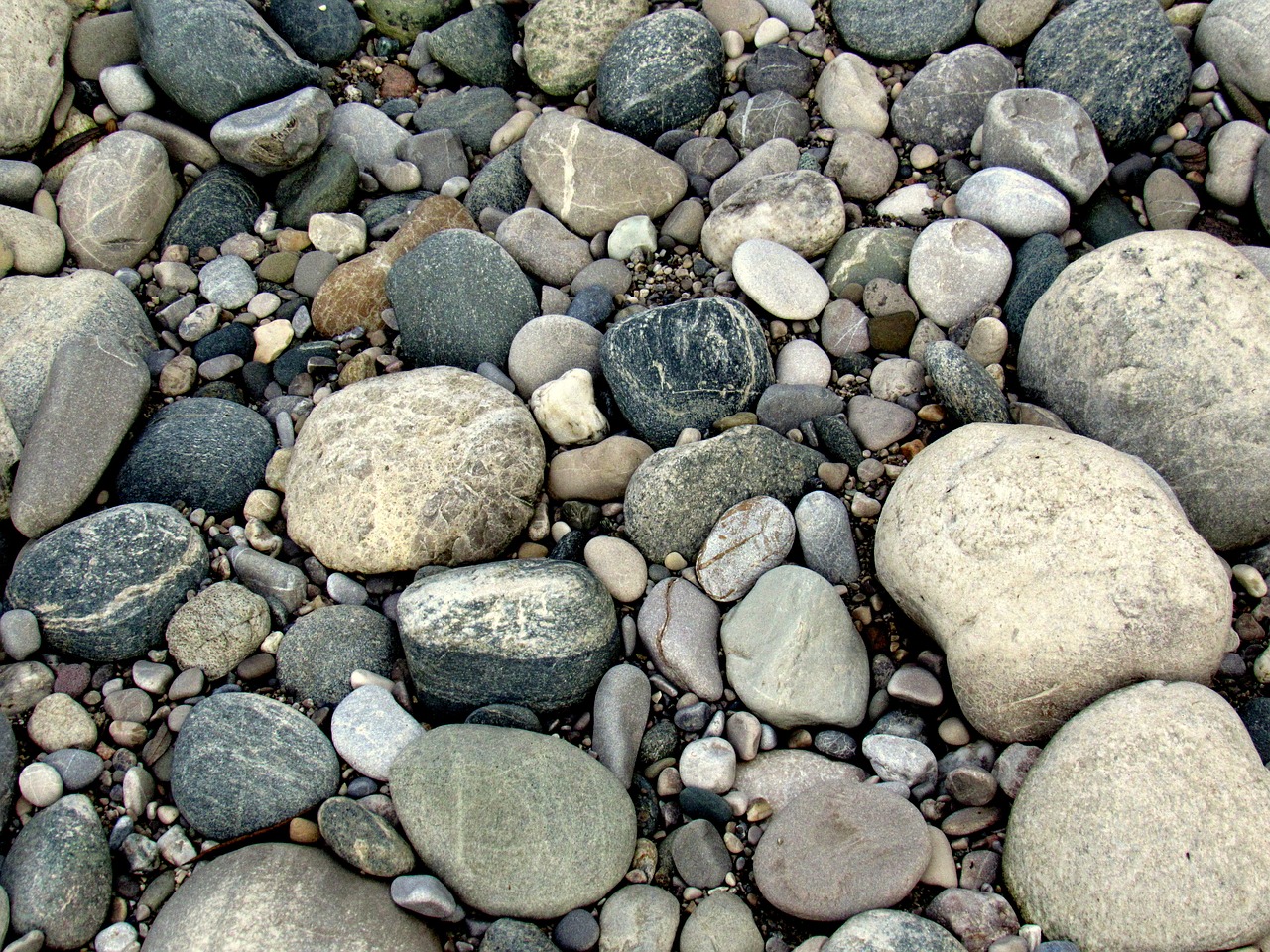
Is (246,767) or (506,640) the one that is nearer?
(246,767)

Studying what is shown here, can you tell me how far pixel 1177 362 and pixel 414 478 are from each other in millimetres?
2625

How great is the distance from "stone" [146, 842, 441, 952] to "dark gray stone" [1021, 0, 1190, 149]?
4.14m

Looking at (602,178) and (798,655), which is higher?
(602,178)

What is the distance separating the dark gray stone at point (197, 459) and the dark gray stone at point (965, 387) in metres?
2.58

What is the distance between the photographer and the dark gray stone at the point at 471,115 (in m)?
4.75

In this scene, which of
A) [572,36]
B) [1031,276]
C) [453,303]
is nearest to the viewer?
[1031,276]

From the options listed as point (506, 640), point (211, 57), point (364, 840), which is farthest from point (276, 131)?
point (364, 840)

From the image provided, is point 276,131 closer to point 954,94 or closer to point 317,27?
point 317,27

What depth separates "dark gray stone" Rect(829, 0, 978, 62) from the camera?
4.36 metres

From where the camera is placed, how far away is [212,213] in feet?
14.3

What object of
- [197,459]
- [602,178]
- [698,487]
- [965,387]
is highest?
[602,178]

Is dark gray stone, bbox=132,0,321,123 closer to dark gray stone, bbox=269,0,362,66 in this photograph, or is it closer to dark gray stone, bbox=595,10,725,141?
dark gray stone, bbox=269,0,362,66

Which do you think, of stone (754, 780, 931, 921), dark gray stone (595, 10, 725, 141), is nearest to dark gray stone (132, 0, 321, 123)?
dark gray stone (595, 10, 725, 141)

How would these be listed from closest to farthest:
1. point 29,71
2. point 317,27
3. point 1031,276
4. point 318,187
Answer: point 1031,276
point 29,71
point 318,187
point 317,27
